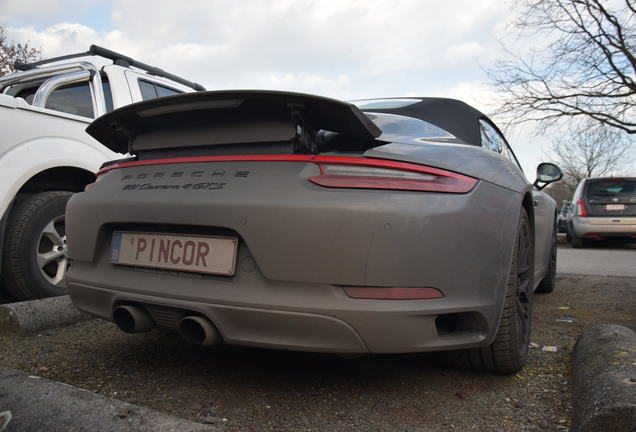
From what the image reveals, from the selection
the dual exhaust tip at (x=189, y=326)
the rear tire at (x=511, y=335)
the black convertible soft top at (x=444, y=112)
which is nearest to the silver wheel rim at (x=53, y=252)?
the dual exhaust tip at (x=189, y=326)

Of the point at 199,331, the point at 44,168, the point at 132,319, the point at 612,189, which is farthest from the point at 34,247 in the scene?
the point at 612,189

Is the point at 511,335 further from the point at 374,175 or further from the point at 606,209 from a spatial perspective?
the point at 606,209

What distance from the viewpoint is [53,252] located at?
3.69 meters

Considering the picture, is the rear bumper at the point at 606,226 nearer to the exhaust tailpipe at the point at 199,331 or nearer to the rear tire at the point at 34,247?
the rear tire at the point at 34,247

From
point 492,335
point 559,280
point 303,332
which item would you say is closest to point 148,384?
point 303,332

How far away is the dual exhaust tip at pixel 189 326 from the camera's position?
2.02 m

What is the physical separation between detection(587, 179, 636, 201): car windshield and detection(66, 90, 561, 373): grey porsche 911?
10331mm

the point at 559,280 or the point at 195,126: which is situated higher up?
the point at 195,126

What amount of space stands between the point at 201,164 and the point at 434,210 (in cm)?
92

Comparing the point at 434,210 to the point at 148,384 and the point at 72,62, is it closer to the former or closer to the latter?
the point at 148,384

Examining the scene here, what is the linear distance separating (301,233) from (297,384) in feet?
2.66

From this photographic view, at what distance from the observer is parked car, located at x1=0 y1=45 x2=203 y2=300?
11.2ft

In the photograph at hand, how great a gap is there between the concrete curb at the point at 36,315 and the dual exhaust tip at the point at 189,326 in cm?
116

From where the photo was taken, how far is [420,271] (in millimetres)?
1899
